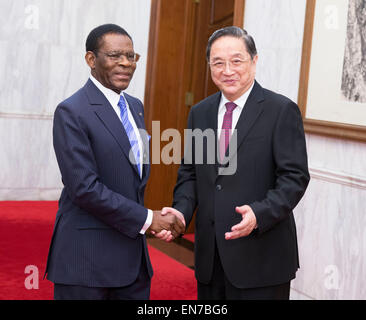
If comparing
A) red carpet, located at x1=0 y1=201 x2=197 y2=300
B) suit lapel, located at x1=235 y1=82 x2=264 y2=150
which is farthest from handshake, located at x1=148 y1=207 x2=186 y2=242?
red carpet, located at x1=0 y1=201 x2=197 y2=300

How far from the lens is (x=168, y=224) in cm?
251

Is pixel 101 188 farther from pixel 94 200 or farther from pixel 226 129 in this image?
pixel 226 129

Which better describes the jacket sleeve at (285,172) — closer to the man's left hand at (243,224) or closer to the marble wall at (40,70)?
the man's left hand at (243,224)

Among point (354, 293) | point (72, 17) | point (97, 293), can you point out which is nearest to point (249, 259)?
point (97, 293)

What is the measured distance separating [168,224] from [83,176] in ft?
1.70

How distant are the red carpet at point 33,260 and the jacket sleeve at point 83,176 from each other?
5.94 feet

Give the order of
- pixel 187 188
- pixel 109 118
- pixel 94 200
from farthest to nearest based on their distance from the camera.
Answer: pixel 187 188
pixel 109 118
pixel 94 200

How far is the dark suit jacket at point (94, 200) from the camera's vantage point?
221 cm

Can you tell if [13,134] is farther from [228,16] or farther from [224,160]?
[224,160]

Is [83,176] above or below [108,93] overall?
below

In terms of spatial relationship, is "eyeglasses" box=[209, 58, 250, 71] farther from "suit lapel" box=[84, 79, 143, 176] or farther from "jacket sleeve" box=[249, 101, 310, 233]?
"suit lapel" box=[84, 79, 143, 176]

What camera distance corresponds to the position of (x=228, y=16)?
20.6 feet

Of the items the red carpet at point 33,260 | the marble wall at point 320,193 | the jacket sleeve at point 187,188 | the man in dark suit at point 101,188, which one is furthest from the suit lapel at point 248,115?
the red carpet at point 33,260

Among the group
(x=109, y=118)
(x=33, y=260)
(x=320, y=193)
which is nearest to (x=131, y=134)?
(x=109, y=118)
